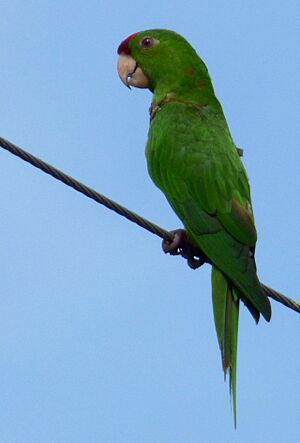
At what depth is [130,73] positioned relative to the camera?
7727 millimetres

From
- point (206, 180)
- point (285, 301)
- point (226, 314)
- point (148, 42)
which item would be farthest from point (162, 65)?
point (285, 301)

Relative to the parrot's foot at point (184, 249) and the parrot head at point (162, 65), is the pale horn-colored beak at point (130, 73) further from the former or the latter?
the parrot's foot at point (184, 249)

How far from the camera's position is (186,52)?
7.49 metres

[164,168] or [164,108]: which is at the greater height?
[164,108]

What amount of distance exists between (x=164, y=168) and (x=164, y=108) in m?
0.53

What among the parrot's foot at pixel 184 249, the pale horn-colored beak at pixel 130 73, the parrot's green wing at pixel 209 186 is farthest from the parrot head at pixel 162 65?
the parrot's foot at pixel 184 249

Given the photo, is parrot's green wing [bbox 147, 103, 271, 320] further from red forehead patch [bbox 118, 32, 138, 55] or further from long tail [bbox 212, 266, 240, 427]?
red forehead patch [bbox 118, 32, 138, 55]

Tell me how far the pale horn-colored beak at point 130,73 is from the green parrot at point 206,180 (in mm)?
121

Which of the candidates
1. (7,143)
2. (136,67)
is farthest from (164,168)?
(7,143)

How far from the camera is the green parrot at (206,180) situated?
6.20 meters

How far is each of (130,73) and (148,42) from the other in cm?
26

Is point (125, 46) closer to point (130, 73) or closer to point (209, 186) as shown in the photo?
point (130, 73)

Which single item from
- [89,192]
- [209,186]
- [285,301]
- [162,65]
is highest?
[162,65]

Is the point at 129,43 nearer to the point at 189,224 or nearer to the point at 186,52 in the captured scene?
the point at 186,52
